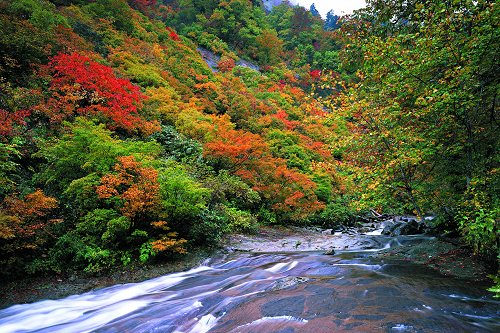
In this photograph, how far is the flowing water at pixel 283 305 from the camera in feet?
9.87

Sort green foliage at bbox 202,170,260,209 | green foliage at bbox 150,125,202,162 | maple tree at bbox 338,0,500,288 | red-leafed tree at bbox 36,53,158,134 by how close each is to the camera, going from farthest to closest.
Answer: green foliage at bbox 150,125,202,162 < green foliage at bbox 202,170,260,209 < red-leafed tree at bbox 36,53,158,134 < maple tree at bbox 338,0,500,288

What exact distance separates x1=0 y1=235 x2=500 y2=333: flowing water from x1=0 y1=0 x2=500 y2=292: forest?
919 millimetres

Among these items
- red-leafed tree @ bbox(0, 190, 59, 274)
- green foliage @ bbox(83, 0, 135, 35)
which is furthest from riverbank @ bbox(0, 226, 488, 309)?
green foliage @ bbox(83, 0, 135, 35)

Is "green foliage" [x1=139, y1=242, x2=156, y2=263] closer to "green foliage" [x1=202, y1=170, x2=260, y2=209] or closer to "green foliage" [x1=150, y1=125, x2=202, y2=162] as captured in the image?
"green foliage" [x1=202, y1=170, x2=260, y2=209]

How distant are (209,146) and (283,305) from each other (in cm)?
817

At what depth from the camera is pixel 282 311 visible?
341 centimetres

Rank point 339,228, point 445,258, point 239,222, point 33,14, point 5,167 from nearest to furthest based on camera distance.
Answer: point 5,167 < point 445,258 < point 33,14 < point 239,222 < point 339,228

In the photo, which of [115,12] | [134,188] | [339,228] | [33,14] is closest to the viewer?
[134,188]

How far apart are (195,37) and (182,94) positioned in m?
19.7

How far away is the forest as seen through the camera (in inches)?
167

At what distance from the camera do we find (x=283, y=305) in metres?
3.59

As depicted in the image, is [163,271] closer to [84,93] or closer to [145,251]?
[145,251]

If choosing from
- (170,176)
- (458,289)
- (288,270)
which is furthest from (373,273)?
(170,176)

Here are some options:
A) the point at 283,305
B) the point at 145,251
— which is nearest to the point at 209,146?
the point at 145,251
